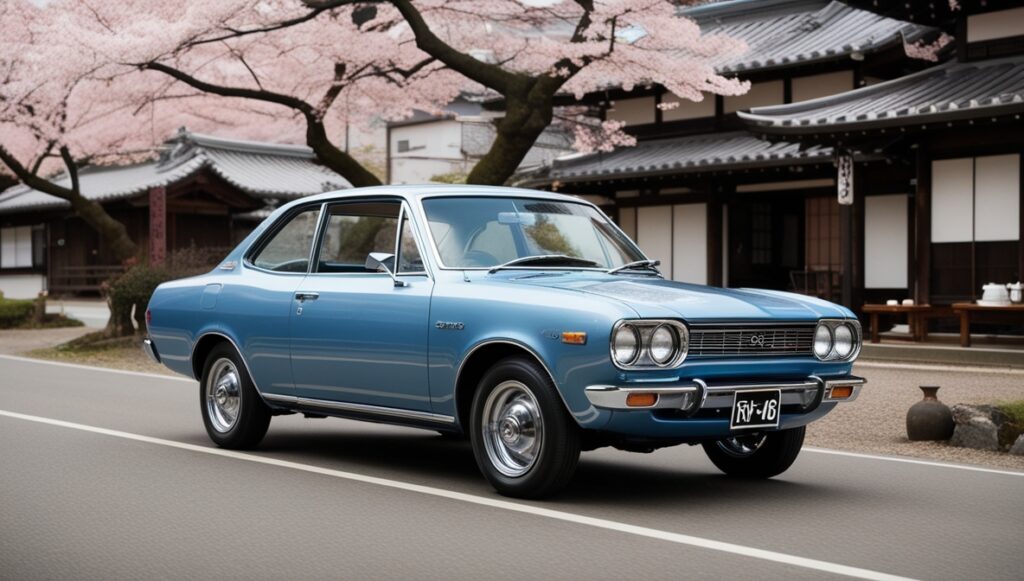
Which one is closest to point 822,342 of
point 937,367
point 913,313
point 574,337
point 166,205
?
point 574,337

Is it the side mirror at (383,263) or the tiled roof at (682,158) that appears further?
the tiled roof at (682,158)

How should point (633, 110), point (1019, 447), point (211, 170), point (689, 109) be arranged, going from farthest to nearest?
point (211, 170), point (633, 110), point (689, 109), point (1019, 447)

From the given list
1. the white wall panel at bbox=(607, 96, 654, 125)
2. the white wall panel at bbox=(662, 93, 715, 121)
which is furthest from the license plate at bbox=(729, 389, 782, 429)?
the white wall panel at bbox=(607, 96, 654, 125)

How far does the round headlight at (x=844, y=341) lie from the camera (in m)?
6.89

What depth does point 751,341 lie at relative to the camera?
6.46 metres

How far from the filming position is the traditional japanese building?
22.7 metres

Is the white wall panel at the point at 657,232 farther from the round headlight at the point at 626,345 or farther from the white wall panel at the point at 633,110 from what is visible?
the round headlight at the point at 626,345

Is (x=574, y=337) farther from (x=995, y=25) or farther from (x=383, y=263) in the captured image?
(x=995, y=25)

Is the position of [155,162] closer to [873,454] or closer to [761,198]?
[761,198]

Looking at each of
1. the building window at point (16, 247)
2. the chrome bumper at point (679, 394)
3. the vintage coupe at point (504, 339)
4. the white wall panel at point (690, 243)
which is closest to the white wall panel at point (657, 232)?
the white wall panel at point (690, 243)

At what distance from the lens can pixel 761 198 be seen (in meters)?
25.2

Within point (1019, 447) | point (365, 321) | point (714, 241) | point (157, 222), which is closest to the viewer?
point (365, 321)

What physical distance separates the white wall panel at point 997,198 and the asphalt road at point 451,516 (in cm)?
1081

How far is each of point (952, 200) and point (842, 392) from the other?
1303 centimetres
